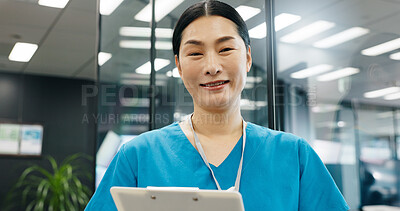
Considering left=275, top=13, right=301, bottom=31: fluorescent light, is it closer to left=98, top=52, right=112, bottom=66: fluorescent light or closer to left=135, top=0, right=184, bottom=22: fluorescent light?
left=135, top=0, right=184, bottom=22: fluorescent light

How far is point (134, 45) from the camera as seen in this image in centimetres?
302

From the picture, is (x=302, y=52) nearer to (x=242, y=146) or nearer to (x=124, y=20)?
(x=242, y=146)

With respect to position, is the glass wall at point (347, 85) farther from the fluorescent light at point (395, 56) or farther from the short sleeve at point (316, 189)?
the short sleeve at point (316, 189)

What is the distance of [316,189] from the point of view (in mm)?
977

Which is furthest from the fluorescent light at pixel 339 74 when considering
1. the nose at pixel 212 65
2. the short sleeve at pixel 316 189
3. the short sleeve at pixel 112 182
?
the short sleeve at pixel 112 182

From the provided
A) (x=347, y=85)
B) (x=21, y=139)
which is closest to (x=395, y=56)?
(x=347, y=85)

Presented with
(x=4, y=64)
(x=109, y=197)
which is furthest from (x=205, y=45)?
(x=4, y=64)

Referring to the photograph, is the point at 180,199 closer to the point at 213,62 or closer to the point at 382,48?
the point at 213,62

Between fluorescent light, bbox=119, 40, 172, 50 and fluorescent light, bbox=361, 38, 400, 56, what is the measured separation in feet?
5.08

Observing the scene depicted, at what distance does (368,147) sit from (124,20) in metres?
2.16

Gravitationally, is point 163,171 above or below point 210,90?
below

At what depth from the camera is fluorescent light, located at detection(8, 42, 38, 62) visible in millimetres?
4743

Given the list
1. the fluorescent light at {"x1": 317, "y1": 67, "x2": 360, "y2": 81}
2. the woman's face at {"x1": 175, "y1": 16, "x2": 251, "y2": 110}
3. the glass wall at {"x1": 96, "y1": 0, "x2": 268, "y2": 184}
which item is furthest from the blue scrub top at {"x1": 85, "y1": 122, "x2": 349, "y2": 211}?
the glass wall at {"x1": 96, "y1": 0, "x2": 268, "y2": 184}

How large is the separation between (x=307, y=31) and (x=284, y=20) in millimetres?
138
